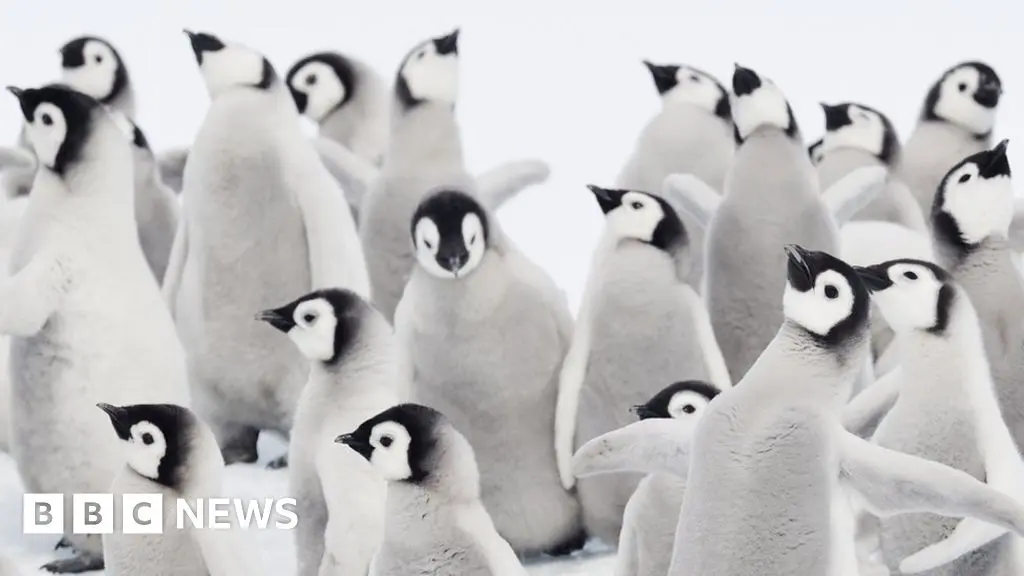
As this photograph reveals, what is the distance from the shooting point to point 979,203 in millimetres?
2820

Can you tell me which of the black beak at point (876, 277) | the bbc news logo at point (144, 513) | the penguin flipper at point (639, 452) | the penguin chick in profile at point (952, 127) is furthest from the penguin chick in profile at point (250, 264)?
the penguin chick in profile at point (952, 127)

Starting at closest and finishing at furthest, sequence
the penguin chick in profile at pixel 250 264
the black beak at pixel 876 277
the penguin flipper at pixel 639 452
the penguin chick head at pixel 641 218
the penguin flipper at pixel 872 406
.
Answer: the penguin flipper at pixel 639 452
the black beak at pixel 876 277
the penguin flipper at pixel 872 406
the penguin chick head at pixel 641 218
the penguin chick in profile at pixel 250 264

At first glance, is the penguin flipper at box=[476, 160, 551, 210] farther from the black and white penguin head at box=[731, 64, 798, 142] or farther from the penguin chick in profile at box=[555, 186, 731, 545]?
the penguin chick in profile at box=[555, 186, 731, 545]

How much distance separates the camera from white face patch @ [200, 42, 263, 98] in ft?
12.1

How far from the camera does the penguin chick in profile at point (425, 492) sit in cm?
219

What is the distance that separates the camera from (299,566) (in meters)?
2.58

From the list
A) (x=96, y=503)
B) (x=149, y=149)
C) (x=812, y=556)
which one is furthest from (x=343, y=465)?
(x=149, y=149)

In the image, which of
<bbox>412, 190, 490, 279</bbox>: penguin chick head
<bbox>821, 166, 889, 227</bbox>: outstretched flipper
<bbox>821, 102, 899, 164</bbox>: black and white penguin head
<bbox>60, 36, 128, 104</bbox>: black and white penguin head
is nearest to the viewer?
<bbox>412, 190, 490, 279</bbox>: penguin chick head

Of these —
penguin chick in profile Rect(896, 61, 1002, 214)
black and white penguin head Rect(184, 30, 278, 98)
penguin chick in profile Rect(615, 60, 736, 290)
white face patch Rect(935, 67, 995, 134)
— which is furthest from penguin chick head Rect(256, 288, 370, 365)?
white face patch Rect(935, 67, 995, 134)

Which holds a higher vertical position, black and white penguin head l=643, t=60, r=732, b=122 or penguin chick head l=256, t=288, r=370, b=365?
black and white penguin head l=643, t=60, r=732, b=122

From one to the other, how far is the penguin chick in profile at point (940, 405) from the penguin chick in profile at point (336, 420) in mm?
751

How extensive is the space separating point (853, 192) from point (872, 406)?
1.29 m

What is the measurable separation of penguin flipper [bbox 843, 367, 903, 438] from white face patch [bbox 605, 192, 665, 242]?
0.51m

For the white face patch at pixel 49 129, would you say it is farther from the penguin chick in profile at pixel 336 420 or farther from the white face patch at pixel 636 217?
the white face patch at pixel 636 217
